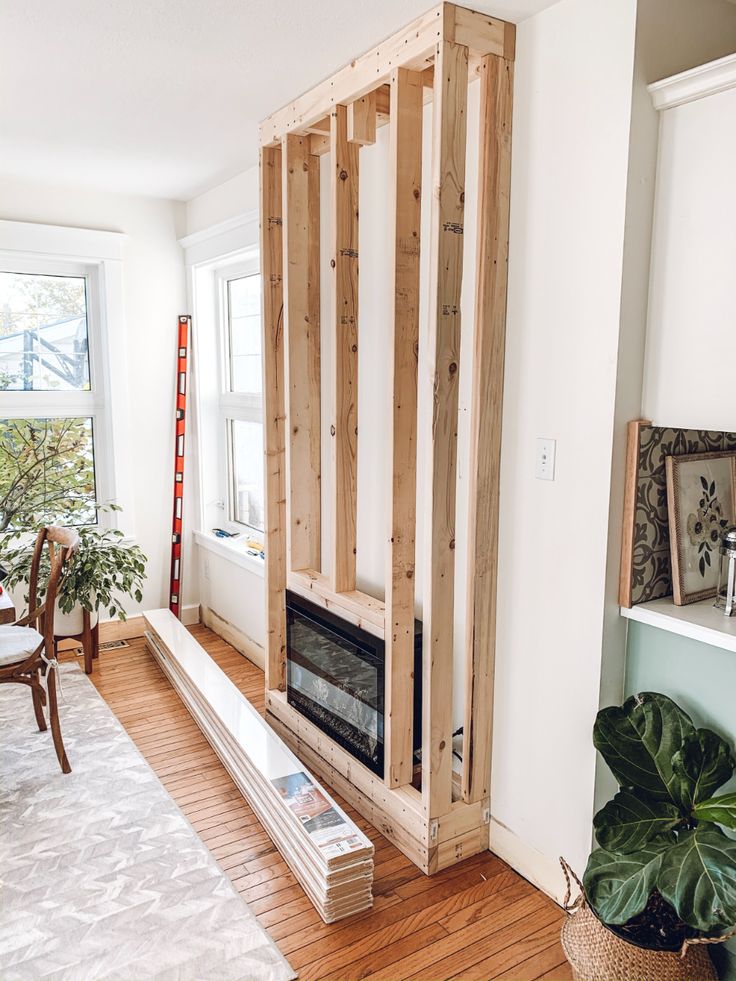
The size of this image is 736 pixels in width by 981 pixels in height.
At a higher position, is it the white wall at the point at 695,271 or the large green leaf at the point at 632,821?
the white wall at the point at 695,271

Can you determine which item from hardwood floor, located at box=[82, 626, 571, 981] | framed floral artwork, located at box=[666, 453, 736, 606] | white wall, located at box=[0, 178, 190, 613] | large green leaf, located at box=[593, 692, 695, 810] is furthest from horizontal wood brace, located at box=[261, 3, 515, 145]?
hardwood floor, located at box=[82, 626, 571, 981]

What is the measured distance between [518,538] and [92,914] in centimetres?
155

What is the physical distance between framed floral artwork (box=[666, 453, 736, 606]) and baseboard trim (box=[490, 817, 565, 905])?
86 centimetres

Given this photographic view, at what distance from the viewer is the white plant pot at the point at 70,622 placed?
3686 millimetres

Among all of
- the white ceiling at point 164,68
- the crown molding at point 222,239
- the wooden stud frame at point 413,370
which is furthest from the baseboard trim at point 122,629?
the white ceiling at point 164,68

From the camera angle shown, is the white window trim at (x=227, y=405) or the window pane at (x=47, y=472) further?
the white window trim at (x=227, y=405)

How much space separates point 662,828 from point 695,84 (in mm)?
1648

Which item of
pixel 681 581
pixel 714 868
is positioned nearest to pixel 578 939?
pixel 714 868

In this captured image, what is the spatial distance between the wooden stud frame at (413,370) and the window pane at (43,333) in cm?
170

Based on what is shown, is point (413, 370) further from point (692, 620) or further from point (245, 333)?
point (245, 333)

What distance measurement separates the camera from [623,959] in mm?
1653

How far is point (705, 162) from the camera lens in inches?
66.6

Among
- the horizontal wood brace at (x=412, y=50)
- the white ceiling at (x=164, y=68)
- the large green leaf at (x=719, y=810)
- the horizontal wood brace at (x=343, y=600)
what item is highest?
the white ceiling at (x=164, y=68)

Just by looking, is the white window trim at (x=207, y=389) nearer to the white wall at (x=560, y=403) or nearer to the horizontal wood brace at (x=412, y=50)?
the horizontal wood brace at (x=412, y=50)
